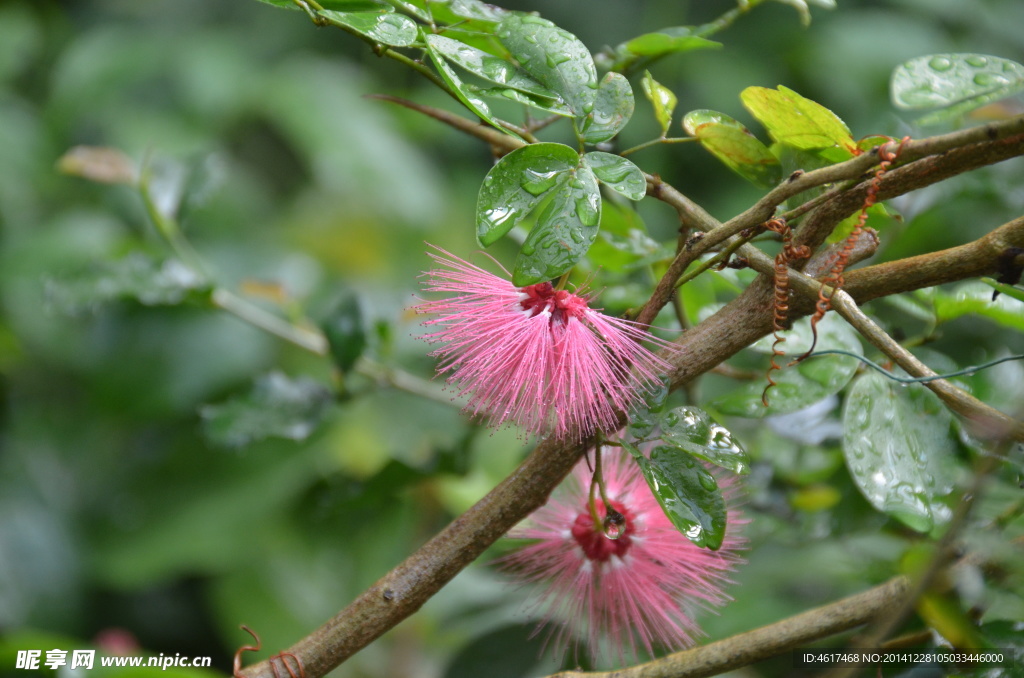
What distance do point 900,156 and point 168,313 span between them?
3.66 ft

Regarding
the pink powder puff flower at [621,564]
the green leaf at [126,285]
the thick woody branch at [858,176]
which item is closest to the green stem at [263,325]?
the green leaf at [126,285]

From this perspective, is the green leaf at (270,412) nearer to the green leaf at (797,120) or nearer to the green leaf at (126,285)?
the green leaf at (126,285)

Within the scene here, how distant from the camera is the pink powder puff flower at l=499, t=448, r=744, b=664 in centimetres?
44

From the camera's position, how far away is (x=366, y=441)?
132 cm

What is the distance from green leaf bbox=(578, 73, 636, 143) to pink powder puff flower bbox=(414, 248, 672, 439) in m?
0.08

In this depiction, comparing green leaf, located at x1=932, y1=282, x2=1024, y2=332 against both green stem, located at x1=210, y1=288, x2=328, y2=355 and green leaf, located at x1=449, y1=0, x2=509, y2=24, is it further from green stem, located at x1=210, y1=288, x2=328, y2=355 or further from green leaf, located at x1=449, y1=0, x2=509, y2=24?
green stem, located at x1=210, y1=288, x2=328, y2=355

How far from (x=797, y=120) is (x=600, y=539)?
0.24 metres

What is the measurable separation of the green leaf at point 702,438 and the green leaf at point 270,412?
36 cm

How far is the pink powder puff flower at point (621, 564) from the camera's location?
1.44ft

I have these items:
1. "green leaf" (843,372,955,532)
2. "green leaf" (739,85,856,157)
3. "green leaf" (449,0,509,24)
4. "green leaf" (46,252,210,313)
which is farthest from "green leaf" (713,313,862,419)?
"green leaf" (46,252,210,313)

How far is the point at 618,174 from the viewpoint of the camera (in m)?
0.34

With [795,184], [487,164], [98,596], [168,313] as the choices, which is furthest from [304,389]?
[487,164]

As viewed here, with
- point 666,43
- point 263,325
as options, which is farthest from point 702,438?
point 263,325

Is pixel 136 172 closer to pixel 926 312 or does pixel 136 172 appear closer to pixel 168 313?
pixel 168 313
